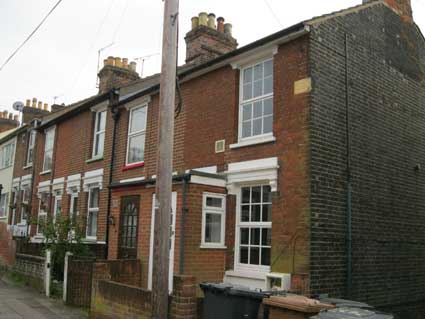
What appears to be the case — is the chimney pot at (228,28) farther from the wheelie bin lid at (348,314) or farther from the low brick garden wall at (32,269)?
the wheelie bin lid at (348,314)

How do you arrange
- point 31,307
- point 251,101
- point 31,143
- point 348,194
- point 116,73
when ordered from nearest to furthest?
1. point 348,194
2. point 251,101
3. point 31,307
4. point 116,73
5. point 31,143

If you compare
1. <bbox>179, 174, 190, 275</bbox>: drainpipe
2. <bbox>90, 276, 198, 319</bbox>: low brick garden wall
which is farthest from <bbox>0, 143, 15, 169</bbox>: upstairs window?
<bbox>179, 174, 190, 275</bbox>: drainpipe

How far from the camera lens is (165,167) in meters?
6.73

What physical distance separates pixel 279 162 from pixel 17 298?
303 inches

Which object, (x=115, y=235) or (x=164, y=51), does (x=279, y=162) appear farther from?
(x=115, y=235)

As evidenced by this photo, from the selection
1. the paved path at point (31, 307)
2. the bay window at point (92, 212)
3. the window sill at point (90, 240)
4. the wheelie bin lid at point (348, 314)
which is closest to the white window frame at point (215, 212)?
the paved path at point (31, 307)

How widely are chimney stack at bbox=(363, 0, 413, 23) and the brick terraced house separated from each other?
1.7 inches

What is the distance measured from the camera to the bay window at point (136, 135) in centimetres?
1377

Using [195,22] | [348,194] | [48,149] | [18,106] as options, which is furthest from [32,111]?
[348,194]

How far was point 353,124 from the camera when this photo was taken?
9805 millimetres

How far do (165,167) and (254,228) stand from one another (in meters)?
3.87

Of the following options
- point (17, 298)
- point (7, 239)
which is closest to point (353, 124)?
point (17, 298)

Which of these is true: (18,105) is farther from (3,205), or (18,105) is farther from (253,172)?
(253,172)

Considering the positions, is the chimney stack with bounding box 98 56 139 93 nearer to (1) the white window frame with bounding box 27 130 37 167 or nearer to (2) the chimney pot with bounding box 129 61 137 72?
(2) the chimney pot with bounding box 129 61 137 72
